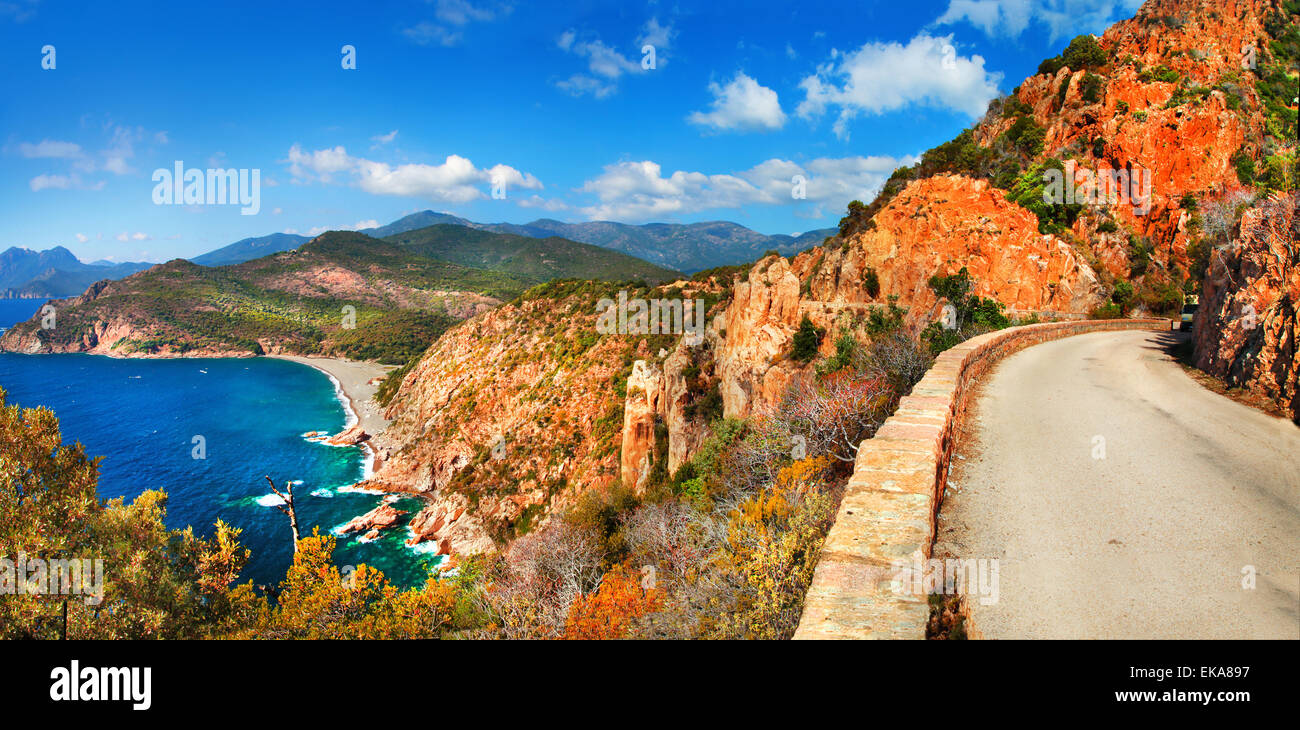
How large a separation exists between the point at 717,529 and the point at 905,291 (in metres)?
21.3

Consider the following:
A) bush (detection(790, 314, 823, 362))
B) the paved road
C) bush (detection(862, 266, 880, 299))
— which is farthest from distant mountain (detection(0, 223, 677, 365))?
the paved road

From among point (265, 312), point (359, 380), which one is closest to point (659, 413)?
point (359, 380)

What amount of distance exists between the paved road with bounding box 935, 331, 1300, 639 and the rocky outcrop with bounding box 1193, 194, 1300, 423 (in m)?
0.71

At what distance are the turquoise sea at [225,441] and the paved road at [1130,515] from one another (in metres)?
36.4

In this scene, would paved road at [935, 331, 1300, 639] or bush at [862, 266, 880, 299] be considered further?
bush at [862, 266, 880, 299]

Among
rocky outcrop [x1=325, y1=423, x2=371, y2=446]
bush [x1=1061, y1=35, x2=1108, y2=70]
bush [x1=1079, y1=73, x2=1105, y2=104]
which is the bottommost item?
rocky outcrop [x1=325, y1=423, x2=371, y2=446]

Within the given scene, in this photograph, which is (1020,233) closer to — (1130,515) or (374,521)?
(1130,515)

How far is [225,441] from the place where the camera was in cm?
7144

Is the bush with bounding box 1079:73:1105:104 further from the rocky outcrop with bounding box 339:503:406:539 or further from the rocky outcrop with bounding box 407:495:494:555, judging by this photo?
the rocky outcrop with bounding box 339:503:406:539

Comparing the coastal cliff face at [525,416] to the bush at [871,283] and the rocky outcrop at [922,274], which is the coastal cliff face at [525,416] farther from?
the bush at [871,283]

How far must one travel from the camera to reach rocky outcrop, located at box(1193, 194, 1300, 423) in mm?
7727

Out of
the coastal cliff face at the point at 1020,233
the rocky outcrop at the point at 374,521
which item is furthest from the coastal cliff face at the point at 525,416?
the rocky outcrop at the point at 374,521

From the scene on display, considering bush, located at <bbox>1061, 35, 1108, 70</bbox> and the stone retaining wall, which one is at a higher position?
bush, located at <bbox>1061, 35, 1108, 70</bbox>
